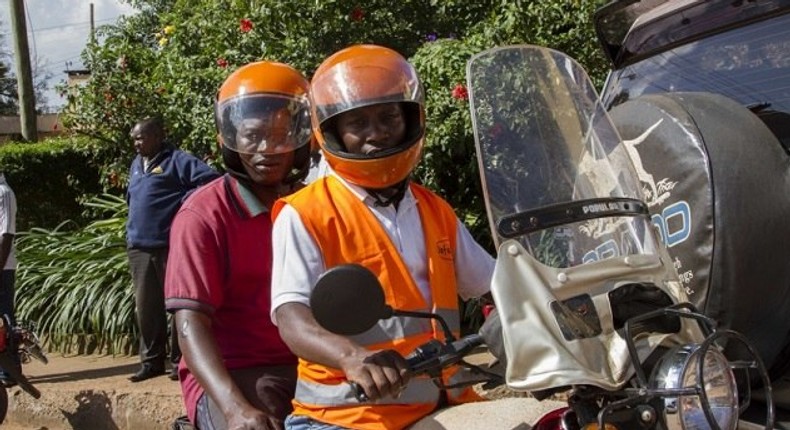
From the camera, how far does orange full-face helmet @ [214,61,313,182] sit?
3.40m

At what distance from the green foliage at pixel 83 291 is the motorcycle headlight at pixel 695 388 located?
7.97 meters

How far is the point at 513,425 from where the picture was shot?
2422mm

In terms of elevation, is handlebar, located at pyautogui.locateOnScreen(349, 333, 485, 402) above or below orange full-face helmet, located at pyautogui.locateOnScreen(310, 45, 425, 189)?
below

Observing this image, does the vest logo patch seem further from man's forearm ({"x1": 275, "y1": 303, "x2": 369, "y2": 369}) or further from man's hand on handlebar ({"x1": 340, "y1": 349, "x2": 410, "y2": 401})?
man's hand on handlebar ({"x1": 340, "y1": 349, "x2": 410, "y2": 401})

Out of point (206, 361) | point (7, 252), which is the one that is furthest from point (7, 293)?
point (206, 361)

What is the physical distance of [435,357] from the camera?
222cm

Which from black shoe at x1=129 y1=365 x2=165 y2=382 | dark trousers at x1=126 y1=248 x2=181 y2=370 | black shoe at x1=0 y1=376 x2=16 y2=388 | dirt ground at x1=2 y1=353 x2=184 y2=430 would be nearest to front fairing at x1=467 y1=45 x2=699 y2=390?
dirt ground at x1=2 y1=353 x2=184 y2=430

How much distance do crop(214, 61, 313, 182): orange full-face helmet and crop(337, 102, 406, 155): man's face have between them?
71cm

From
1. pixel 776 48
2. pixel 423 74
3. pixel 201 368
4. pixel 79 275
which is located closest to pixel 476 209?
pixel 423 74

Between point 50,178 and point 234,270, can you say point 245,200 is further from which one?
point 50,178

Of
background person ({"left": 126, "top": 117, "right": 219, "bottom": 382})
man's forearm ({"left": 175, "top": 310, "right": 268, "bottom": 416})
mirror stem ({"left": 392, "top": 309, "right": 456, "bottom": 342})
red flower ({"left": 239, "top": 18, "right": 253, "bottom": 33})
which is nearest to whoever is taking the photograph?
mirror stem ({"left": 392, "top": 309, "right": 456, "bottom": 342})

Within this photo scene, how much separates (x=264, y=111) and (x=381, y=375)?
56.0 inches

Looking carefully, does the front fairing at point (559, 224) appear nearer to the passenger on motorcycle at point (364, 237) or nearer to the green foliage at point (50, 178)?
the passenger on motorcycle at point (364, 237)

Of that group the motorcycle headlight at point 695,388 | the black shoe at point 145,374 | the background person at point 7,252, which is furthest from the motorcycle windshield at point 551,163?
the background person at point 7,252
